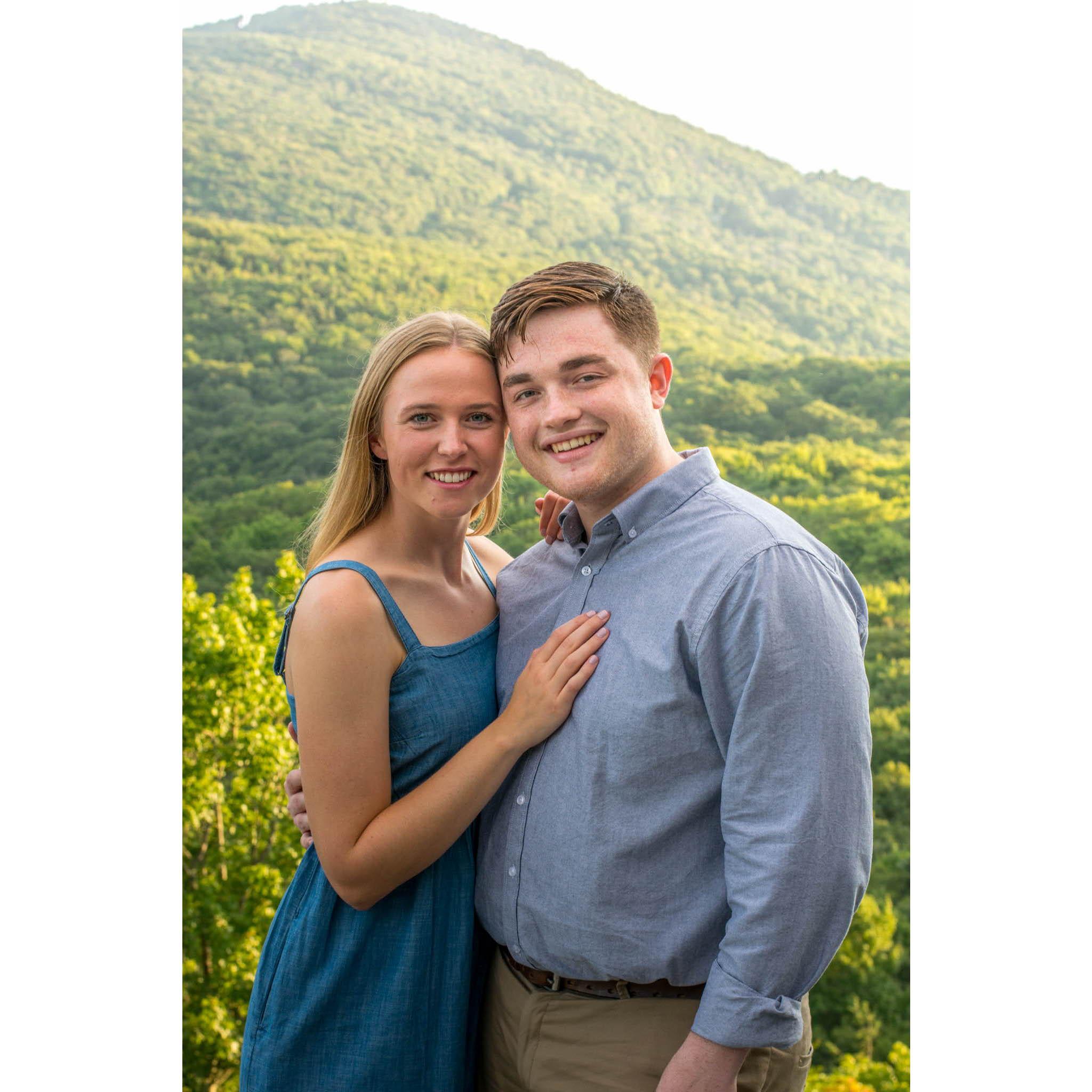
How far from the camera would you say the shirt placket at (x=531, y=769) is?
1.64m

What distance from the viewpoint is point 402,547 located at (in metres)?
1.88

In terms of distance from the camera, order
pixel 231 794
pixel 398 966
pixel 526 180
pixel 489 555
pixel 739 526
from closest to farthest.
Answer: pixel 739 526 < pixel 398 966 < pixel 489 555 < pixel 231 794 < pixel 526 180

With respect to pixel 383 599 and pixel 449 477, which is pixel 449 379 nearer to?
pixel 449 477

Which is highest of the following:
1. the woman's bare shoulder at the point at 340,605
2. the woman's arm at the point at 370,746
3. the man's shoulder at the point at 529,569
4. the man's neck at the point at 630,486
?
the man's neck at the point at 630,486

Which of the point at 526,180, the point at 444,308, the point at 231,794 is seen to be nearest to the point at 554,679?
the point at 444,308

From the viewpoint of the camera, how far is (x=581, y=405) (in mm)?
1651

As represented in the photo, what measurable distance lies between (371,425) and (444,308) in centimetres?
337

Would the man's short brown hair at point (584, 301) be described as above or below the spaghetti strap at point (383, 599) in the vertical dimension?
above

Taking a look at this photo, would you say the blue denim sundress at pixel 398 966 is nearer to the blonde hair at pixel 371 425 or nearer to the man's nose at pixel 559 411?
the blonde hair at pixel 371 425

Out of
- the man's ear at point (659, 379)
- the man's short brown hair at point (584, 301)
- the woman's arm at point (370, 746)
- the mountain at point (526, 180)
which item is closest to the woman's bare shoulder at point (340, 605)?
the woman's arm at point (370, 746)

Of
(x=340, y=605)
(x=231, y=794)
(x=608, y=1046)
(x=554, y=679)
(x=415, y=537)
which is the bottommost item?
(x=231, y=794)

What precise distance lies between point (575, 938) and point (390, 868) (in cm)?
34

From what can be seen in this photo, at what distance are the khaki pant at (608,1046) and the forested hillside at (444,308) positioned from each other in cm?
419
